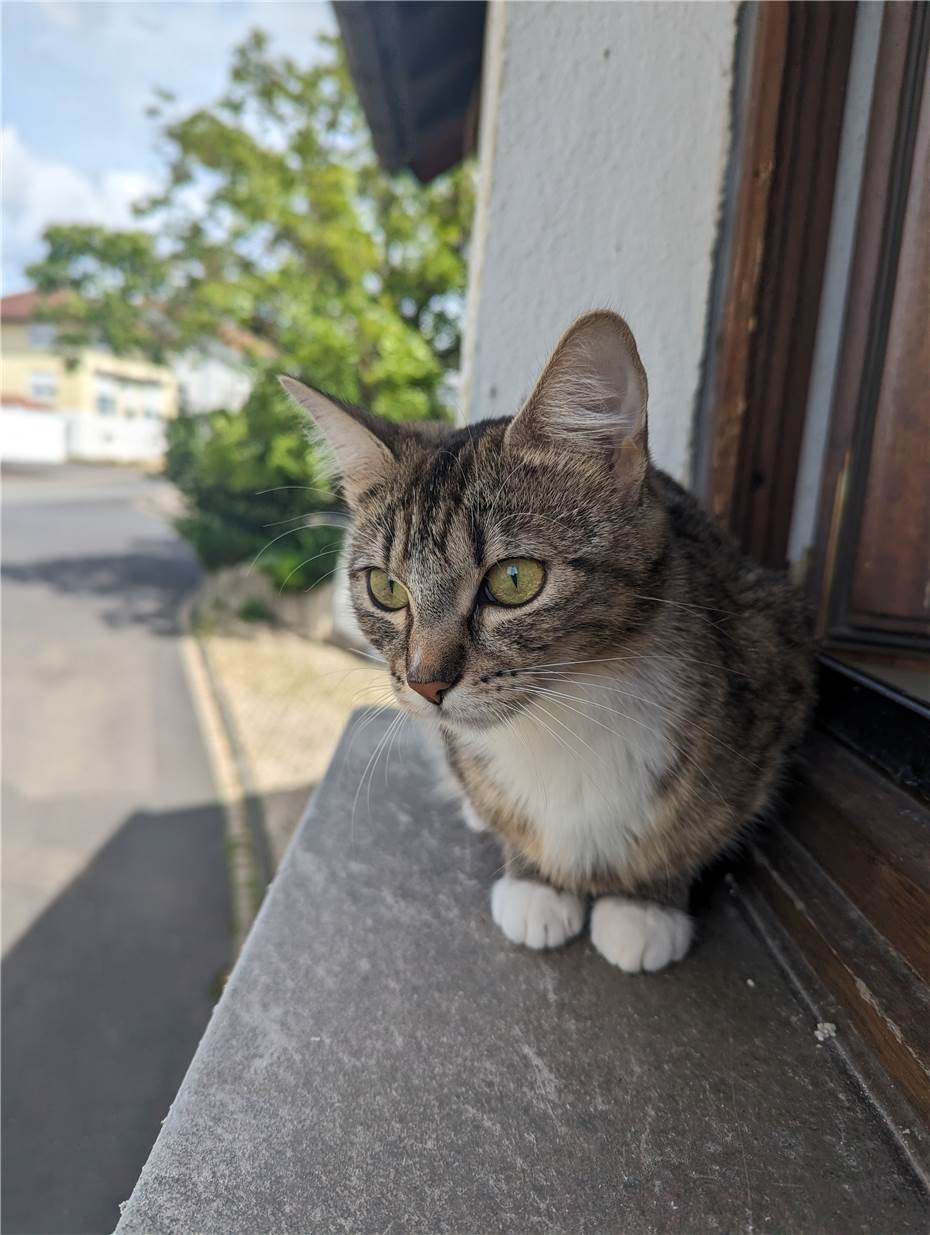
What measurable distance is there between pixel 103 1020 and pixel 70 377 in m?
5.70

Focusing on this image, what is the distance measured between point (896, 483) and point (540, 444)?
1.73ft

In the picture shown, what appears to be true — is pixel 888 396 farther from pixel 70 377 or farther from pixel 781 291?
pixel 70 377

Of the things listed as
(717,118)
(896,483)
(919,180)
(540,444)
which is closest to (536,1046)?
(540,444)

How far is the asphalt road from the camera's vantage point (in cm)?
154

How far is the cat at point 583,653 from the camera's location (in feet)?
2.99

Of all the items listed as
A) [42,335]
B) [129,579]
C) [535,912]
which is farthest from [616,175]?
[129,579]

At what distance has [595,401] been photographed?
3.02ft

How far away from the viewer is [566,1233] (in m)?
0.65

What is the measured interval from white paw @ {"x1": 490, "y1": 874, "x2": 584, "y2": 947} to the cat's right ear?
60cm

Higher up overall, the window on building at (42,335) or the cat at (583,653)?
the window on building at (42,335)

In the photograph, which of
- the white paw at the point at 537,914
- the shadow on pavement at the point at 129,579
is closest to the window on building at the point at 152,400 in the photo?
the shadow on pavement at the point at 129,579

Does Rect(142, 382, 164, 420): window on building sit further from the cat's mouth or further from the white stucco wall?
the cat's mouth

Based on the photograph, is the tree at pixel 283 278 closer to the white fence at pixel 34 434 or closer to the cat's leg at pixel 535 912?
the white fence at pixel 34 434

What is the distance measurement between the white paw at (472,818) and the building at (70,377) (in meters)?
3.06
